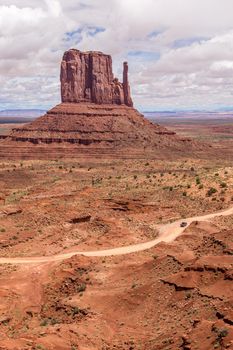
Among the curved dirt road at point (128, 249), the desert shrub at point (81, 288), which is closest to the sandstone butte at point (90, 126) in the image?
the curved dirt road at point (128, 249)

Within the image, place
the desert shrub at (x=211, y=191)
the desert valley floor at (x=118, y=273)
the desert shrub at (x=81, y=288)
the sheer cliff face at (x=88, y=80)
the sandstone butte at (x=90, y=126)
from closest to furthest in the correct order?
the desert valley floor at (x=118, y=273), the desert shrub at (x=81, y=288), the desert shrub at (x=211, y=191), the sandstone butte at (x=90, y=126), the sheer cliff face at (x=88, y=80)

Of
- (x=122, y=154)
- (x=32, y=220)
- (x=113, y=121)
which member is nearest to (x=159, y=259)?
(x=32, y=220)

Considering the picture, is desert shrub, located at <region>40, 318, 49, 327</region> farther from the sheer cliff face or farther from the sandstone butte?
the sheer cliff face

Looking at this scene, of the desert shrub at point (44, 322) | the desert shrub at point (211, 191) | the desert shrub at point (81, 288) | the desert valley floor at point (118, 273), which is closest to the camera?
the desert valley floor at point (118, 273)

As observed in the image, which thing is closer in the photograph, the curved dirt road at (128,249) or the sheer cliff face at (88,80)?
the curved dirt road at (128,249)

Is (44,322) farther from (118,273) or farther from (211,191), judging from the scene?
(211,191)

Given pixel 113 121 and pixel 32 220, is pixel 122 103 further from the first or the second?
pixel 32 220

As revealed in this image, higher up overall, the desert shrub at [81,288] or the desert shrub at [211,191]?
A: the desert shrub at [211,191]

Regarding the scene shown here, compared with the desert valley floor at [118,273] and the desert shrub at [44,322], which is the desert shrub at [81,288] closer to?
the desert valley floor at [118,273]
